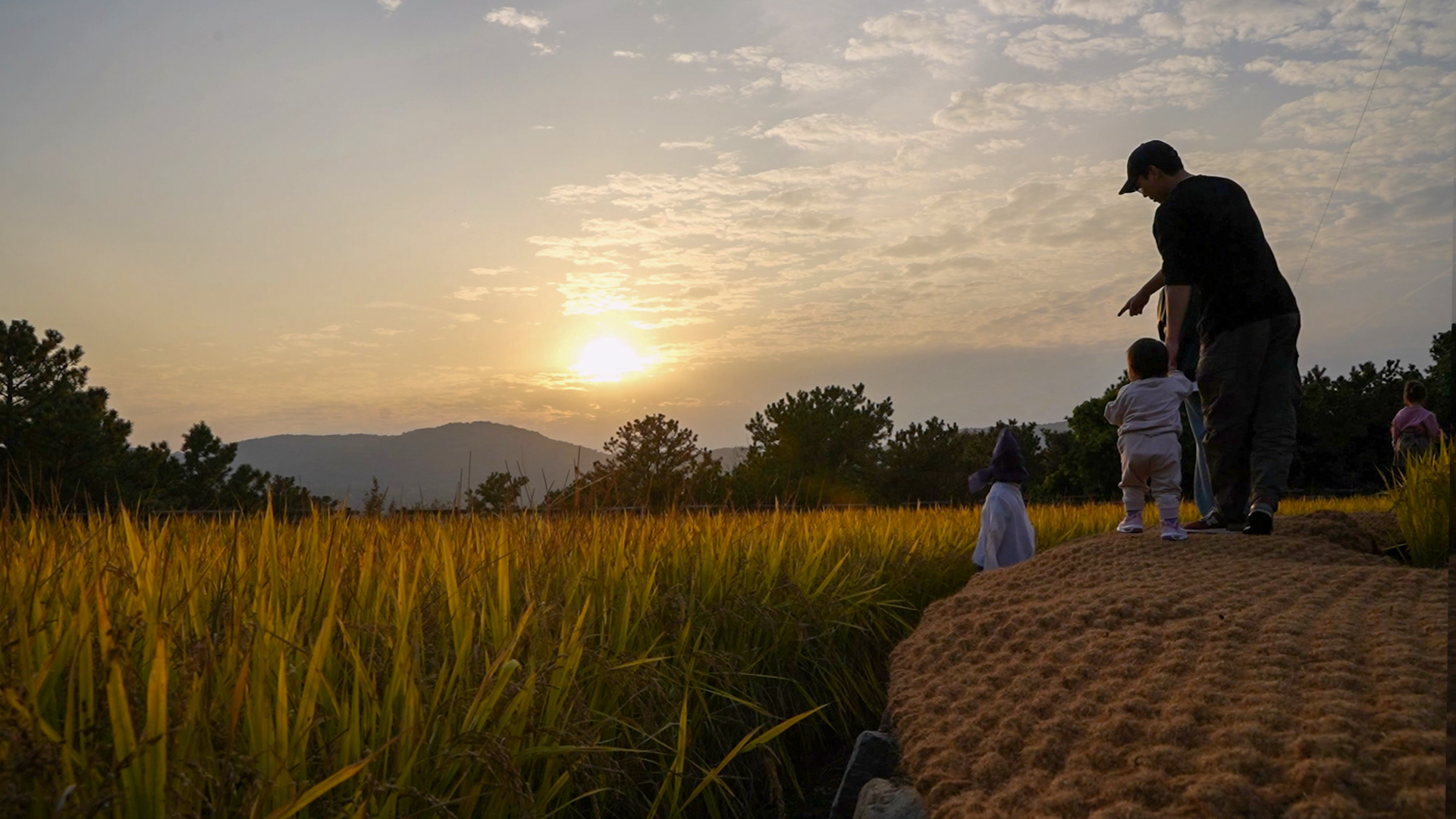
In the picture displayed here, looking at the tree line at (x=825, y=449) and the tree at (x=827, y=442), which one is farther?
the tree at (x=827, y=442)

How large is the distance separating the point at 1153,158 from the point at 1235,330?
1.00 m

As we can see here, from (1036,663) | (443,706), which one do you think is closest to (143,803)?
(443,706)

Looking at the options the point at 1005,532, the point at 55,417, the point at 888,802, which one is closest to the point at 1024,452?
the point at 1005,532

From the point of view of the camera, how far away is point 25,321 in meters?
16.1

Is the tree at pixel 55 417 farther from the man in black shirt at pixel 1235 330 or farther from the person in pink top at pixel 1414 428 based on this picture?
the person in pink top at pixel 1414 428

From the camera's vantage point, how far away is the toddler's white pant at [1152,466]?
4.62 meters

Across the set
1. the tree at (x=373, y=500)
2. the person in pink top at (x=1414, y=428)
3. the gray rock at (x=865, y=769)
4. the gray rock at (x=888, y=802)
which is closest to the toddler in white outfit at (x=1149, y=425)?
the gray rock at (x=865, y=769)

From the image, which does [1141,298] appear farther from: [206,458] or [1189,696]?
[206,458]

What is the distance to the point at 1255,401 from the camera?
4422mm

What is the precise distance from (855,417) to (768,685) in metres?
20.1

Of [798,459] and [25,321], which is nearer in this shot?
[25,321]

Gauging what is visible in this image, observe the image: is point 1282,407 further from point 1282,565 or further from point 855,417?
point 855,417

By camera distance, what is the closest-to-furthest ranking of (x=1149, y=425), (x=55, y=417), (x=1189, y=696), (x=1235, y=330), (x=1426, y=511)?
(x=1189, y=696)
(x=1426, y=511)
(x=1235, y=330)
(x=1149, y=425)
(x=55, y=417)

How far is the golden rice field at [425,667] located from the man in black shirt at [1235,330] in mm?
1888
